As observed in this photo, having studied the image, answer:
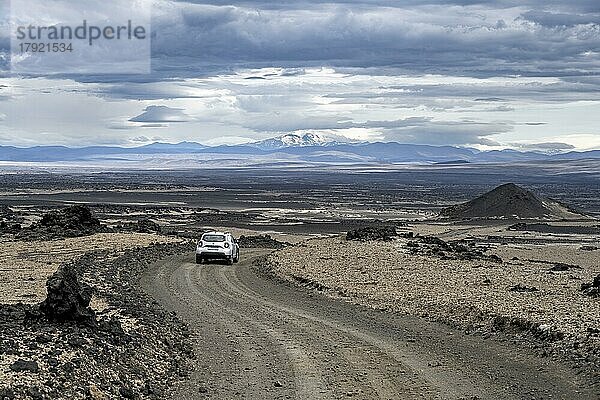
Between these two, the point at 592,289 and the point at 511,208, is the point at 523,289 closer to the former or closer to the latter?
the point at 592,289

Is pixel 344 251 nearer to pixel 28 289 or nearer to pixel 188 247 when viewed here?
pixel 188 247

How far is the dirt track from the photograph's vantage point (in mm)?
13781

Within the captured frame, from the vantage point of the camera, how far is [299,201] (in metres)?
119

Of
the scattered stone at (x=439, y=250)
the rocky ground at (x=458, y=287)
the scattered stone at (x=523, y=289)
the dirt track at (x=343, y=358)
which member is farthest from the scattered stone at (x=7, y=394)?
the scattered stone at (x=439, y=250)

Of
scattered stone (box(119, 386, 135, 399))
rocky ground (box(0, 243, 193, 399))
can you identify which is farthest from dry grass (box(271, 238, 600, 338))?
scattered stone (box(119, 386, 135, 399))

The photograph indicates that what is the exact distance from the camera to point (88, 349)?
14586mm

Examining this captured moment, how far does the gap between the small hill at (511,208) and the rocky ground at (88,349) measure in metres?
70.6

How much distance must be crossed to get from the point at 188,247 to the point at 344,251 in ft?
31.1

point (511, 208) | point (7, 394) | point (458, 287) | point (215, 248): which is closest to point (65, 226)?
point (215, 248)

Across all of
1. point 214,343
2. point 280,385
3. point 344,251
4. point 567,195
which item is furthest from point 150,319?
point 567,195

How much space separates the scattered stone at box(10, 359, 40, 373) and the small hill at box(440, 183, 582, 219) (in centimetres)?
7746

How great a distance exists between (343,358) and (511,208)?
7609 centimetres

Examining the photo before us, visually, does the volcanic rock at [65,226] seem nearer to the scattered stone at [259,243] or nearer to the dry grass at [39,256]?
the dry grass at [39,256]

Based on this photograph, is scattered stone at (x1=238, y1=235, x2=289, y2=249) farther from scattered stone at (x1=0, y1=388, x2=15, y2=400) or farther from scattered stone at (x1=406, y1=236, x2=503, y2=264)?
scattered stone at (x1=0, y1=388, x2=15, y2=400)
